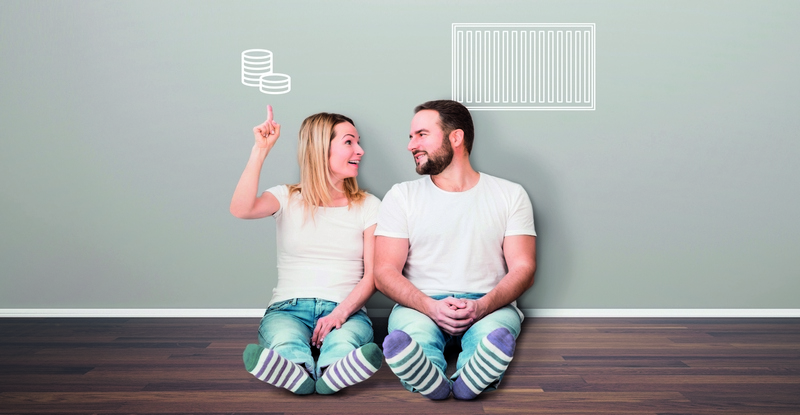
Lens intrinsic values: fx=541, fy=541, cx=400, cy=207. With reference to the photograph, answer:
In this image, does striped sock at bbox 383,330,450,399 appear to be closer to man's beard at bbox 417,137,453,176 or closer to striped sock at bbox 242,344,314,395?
→ striped sock at bbox 242,344,314,395

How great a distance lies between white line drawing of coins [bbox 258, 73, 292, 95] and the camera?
102 inches

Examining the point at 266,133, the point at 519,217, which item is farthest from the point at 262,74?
the point at 519,217

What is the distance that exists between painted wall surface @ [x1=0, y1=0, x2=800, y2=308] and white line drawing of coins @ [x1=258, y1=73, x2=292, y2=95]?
3 cm

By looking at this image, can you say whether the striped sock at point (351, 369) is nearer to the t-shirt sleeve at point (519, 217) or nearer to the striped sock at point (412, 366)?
the striped sock at point (412, 366)

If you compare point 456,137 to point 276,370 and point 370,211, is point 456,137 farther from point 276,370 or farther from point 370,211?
point 276,370

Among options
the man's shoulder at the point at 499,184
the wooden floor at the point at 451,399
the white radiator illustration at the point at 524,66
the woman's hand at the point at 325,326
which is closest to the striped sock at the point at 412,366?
the wooden floor at the point at 451,399

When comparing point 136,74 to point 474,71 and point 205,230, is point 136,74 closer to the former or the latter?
point 205,230

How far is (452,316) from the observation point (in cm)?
187

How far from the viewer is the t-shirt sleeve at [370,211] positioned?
2.31m

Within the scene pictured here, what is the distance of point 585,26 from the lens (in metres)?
2.58

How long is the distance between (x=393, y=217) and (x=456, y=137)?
43 cm

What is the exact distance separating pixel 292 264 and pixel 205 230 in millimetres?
629

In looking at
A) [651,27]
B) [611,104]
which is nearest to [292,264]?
[611,104]

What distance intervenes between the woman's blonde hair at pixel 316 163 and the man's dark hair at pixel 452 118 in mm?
402
